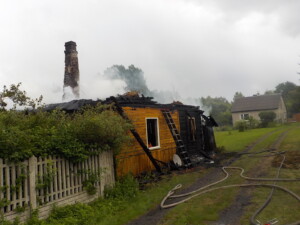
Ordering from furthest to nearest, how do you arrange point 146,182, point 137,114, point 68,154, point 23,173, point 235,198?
point 137,114, point 146,182, point 235,198, point 68,154, point 23,173

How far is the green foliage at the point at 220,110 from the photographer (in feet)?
160

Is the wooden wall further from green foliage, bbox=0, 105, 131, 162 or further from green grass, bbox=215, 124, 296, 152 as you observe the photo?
green grass, bbox=215, 124, 296, 152

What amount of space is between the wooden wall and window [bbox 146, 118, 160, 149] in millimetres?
233

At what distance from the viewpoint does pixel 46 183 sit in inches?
226

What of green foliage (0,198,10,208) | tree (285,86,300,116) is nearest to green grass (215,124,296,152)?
green foliage (0,198,10,208)

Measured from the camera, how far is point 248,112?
45.3 m

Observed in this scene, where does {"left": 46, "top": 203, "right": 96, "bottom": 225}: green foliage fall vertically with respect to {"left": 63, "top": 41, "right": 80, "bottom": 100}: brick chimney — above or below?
below

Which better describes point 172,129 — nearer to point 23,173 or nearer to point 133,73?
point 23,173

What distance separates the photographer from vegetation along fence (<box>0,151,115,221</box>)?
5.05 metres

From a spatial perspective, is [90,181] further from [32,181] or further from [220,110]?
[220,110]

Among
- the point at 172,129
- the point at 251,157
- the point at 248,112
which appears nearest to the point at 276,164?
the point at 251,157

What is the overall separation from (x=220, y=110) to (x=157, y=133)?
Answer: 53.3 m

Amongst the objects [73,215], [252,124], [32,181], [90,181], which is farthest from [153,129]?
[252,124]

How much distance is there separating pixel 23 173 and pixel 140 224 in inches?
108
